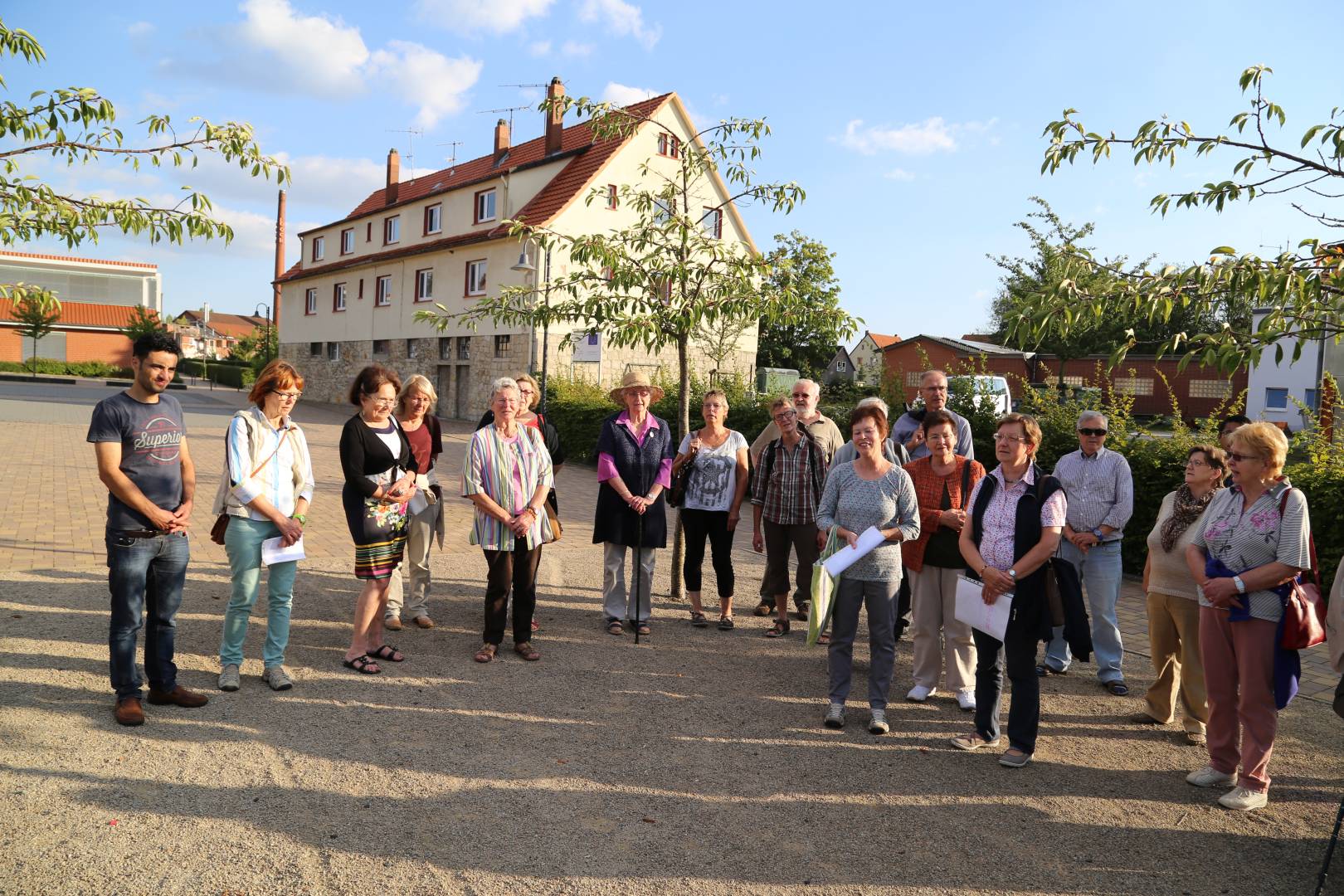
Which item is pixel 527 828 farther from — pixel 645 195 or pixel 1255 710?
pixel 645 195

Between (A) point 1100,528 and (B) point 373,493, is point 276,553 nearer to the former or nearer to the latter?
(B) point 373,493

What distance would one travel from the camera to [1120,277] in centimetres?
438

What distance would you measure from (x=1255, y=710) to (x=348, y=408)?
127ft

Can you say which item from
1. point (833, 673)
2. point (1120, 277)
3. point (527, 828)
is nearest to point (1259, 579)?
point (1120, 277)

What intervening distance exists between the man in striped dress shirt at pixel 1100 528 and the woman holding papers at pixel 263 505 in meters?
4.82

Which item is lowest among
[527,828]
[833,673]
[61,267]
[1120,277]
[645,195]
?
[527,828]

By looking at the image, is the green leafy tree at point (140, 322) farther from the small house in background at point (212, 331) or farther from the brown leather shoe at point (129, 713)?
the brown leather shoe at point (129, 713)

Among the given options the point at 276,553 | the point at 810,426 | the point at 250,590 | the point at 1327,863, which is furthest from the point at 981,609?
the point at 250,590

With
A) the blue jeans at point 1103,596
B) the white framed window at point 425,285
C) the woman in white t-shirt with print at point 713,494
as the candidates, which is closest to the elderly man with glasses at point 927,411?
the blue jeans at point 1103,596

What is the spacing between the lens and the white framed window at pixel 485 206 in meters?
33.4

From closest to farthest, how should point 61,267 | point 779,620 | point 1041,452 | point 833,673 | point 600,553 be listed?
1. point 833,673
2. point 779,620
3. point 600,553
4. point 1041,452
5. point 61,267

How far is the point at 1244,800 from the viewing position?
430cm

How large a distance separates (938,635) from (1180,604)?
1.38 meters

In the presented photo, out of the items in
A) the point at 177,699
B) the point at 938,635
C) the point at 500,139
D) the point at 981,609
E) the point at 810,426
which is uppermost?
the point at 500,139
